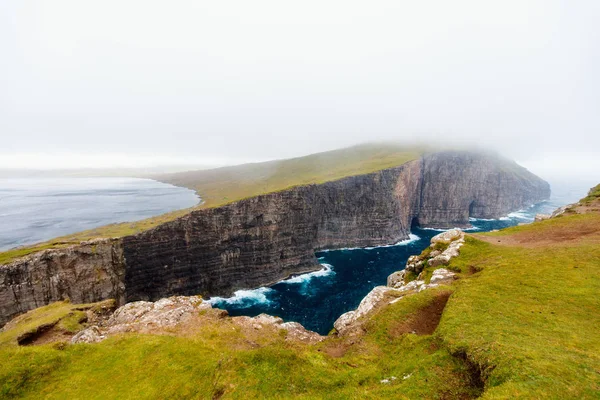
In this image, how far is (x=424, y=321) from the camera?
19969 millimetres

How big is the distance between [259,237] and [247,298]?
2186 centimetres

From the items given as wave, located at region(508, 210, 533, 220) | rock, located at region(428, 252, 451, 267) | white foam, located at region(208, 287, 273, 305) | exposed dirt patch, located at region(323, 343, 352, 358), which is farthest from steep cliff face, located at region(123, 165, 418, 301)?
wave, located at region(508, 210, 533, 220)

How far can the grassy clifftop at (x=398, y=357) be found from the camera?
38.0 ft

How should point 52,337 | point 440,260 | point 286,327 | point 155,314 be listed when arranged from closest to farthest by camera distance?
point 52,337, point 286,327, point 155,314, point 440,260

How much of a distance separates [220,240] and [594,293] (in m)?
80.1

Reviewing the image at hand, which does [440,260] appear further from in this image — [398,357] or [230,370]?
[230,370]

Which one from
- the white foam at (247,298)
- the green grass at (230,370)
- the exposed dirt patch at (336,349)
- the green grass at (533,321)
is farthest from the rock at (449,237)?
the white foam at (247,298)

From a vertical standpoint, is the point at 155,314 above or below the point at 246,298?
above

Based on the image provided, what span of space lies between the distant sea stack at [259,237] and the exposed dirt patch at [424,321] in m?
66.9

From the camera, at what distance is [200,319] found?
83.7 ft

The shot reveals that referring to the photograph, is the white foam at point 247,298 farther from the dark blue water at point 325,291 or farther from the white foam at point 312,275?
the white foam at point 312,275

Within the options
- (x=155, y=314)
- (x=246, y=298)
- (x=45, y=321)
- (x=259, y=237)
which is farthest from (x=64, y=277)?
(x=259, y=237)

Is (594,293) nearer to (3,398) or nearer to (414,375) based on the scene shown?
(414,375)

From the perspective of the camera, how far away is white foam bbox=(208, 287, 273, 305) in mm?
72625
